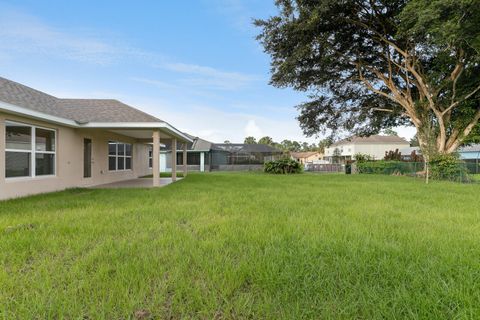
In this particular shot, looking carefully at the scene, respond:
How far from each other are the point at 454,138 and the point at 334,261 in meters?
18.6

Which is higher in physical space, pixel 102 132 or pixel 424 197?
pixel 102 132

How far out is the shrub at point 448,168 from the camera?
14388mm

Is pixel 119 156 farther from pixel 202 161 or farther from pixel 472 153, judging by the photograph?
pixel 472 153

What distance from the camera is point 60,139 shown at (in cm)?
949

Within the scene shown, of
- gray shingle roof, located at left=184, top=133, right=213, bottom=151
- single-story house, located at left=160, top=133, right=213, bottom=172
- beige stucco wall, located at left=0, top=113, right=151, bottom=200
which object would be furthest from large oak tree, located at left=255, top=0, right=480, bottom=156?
single-story house, located at left=160, top=133, right=213, bottom=172

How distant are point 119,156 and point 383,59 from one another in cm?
1779

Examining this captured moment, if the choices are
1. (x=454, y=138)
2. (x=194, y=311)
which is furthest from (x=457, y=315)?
(x=454, y=138)

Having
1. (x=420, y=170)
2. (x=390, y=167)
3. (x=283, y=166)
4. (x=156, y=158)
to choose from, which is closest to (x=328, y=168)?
(x=390, y=167)

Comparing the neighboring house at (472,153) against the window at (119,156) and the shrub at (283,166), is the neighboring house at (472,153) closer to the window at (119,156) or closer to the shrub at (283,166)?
the shrub at (283,166)

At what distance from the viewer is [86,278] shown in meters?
2.62

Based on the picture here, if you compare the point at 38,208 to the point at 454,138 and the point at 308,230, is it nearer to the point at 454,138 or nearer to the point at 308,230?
the point at 308,230

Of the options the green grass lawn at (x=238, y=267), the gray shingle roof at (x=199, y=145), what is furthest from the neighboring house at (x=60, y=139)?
the gray shingle roof at (x=199, y=145)

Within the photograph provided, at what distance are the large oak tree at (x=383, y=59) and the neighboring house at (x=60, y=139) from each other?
8.41m

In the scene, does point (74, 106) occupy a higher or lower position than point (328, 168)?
higher
